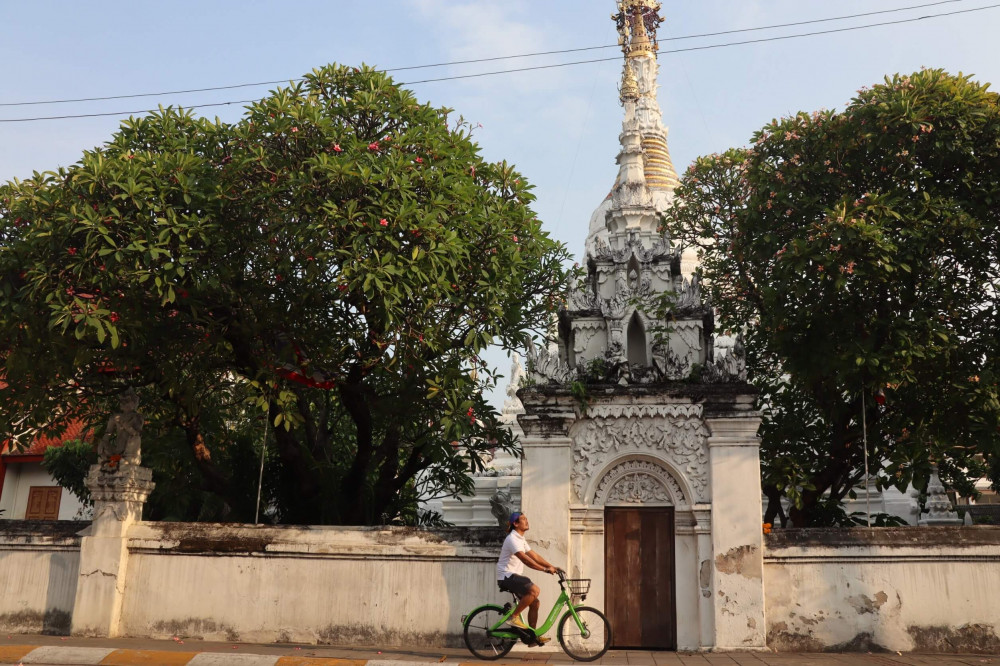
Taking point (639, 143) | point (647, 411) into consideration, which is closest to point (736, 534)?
point (647, 411)

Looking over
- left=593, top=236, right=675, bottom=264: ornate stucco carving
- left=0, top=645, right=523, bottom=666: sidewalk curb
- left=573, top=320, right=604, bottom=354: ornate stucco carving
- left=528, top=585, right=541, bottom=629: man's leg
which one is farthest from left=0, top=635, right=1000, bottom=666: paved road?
left=593, top=236, right=675, bottom=264: ornate stucco carving

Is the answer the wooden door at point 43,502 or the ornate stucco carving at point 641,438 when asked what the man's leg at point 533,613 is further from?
the wooden door at point 43,502

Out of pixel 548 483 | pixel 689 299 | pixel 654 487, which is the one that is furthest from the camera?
pixel 689 299

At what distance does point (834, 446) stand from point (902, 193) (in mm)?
4007

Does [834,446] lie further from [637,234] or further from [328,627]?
[328,627]

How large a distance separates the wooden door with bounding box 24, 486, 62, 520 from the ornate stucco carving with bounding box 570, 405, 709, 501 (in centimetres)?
1863

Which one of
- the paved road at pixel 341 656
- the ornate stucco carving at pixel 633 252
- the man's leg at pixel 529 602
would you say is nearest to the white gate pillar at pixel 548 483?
the paved road at pixel 341 656

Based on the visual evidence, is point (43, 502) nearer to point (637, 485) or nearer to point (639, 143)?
point (637, 485)

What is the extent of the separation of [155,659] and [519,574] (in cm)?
395

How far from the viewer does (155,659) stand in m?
9.23

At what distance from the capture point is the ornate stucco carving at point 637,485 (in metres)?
10.9

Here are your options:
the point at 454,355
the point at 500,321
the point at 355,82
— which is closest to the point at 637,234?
the point at 500,321

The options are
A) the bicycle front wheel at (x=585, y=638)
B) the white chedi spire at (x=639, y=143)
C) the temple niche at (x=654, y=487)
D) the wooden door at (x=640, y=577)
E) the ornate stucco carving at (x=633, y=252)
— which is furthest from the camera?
the white chedi spire at (x=639, y=143)

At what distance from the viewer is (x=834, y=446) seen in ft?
45.0
